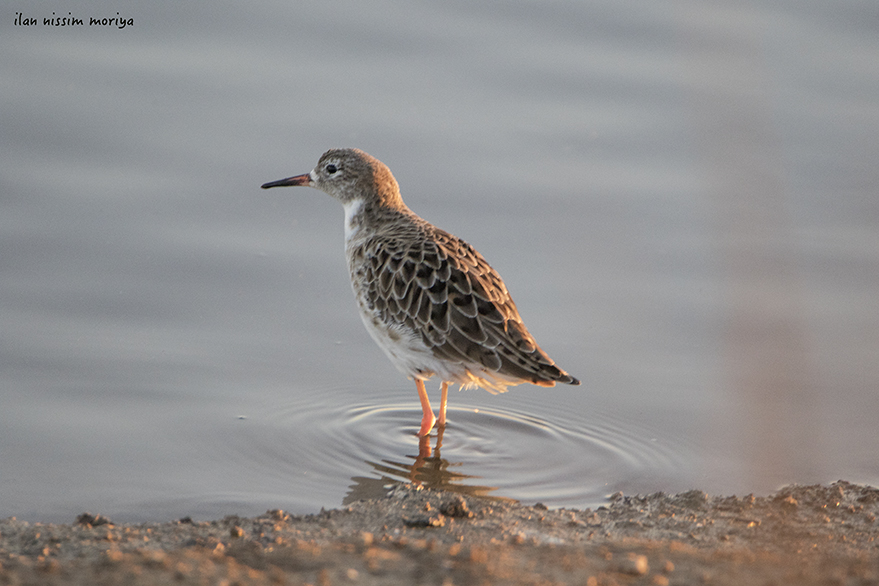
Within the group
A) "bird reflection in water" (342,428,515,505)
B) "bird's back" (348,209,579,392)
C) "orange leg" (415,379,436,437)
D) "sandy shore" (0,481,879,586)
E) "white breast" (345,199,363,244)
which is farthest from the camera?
"white breast" (345,199,363,244)

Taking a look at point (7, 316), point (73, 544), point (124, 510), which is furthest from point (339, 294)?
point (73, 544)

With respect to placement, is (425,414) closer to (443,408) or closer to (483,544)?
(443,408)

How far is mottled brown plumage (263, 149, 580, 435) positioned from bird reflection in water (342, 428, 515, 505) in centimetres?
39

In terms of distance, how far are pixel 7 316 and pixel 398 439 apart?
10.3ft

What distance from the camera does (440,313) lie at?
644 cm

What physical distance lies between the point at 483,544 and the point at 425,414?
7.68ft

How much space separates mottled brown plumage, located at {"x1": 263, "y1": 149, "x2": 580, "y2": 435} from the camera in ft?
20.6

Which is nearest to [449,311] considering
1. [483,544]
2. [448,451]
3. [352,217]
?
[448,451]

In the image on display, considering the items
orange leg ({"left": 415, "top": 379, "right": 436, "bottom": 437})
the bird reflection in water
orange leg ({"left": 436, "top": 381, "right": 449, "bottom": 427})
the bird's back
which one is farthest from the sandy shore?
orange leg ({"left": 436, "top": 381, "right": 449, "bottom": 427})

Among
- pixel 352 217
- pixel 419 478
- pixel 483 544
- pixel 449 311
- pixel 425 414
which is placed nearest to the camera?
pixel 483 544

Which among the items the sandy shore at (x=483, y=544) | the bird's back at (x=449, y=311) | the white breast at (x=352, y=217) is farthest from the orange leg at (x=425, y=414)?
the white breast at (x=352, y=217)

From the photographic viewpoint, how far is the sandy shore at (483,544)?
11.9 ft

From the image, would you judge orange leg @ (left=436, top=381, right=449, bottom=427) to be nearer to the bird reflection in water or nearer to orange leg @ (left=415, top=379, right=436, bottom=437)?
orange leg @ (left=415, top=379, right=436, bottom=437)

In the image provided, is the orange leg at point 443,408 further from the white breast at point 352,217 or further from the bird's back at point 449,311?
the white breast at point 352,217
